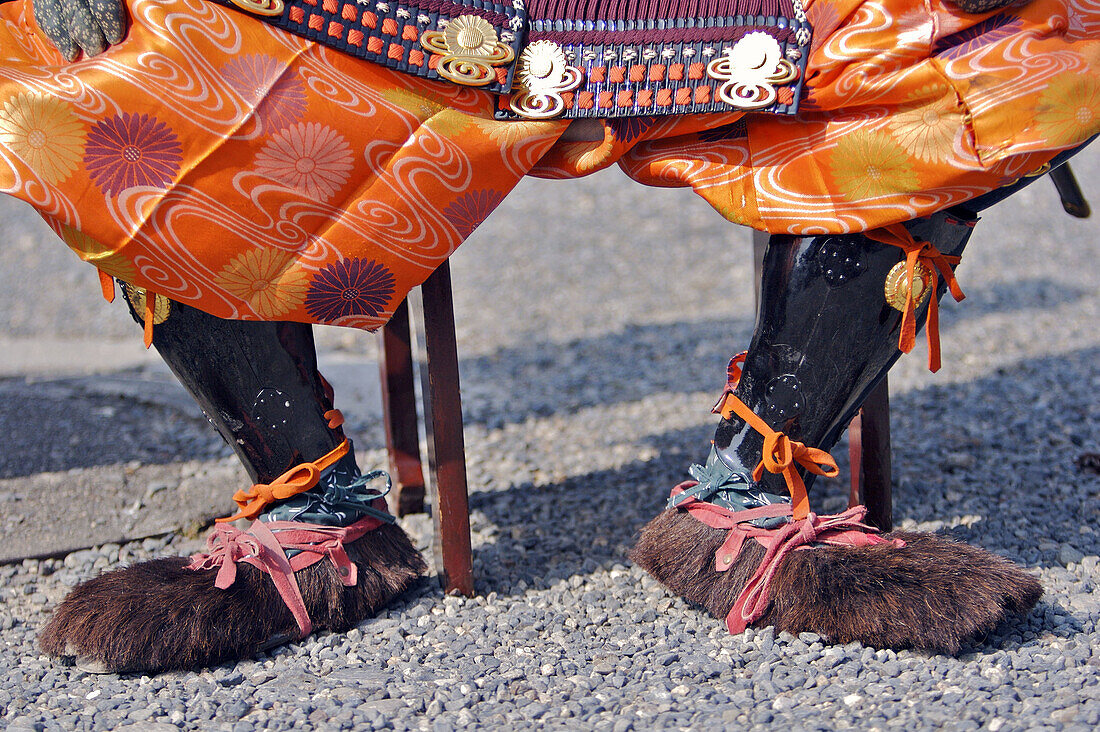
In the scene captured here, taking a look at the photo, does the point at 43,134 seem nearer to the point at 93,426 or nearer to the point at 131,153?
the point at 131,153

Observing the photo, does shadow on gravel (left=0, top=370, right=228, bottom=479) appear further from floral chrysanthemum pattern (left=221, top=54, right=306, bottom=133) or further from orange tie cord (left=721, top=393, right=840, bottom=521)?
orange tie cord (left=721, top=393, right=840, bottom=521)

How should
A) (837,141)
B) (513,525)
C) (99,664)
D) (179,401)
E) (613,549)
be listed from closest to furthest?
1. (837,141)
2. (99,664)
3. (613,549)
4. (513,525)
5. (179,401)

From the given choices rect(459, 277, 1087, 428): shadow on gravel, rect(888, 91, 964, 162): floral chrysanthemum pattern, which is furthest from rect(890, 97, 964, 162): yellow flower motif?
rect(459, 277, 1087, 428): shadow on gravel

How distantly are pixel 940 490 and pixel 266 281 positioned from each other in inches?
58.1

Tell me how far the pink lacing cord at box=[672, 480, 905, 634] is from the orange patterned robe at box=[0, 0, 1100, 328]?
45 centimetres

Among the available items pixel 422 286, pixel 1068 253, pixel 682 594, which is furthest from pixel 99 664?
pixel 1068 253

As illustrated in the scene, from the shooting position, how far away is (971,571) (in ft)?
4.69

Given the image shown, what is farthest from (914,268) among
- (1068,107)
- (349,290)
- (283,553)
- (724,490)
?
(283,553)

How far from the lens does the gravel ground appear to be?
135 cm

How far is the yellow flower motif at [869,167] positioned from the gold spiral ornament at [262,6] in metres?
0.76

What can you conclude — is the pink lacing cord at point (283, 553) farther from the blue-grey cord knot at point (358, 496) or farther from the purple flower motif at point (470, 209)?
the purple flower motif at point (470, 209)

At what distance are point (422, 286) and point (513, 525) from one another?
2.19ft

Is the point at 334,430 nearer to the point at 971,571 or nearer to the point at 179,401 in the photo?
the point at 971,571

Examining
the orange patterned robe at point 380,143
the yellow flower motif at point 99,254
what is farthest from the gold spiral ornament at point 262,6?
the yellow flower motif at point 99,254
